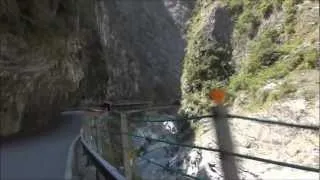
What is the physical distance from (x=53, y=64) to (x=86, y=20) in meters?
3.02

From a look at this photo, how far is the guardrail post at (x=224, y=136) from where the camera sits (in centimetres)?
275

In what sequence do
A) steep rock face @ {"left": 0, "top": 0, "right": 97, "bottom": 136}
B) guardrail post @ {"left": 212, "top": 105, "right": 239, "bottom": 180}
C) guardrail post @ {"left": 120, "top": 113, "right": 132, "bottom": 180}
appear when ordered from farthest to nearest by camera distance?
steep rock face @ {"left": 0, "top": 0, "right": 97, "bottom": 136}, guardrail post @ {"left": 120, "top": 113, "right": 132, "bottom": 180}, guardrail post @ {"left": 212, "top": 105, "right": 239, "bottom": 180}

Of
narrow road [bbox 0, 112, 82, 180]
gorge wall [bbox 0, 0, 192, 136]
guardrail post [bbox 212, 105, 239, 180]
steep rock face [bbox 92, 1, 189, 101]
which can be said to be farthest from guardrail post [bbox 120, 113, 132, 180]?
steep rock face [bbox 92, 1, 189, 101]

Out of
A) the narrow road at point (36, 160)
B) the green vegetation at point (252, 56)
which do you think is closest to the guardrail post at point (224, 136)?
the narrow road at point (36, 160)

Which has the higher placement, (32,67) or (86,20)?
(86,20)

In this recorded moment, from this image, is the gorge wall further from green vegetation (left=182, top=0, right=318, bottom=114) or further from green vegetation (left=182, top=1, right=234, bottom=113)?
green vegetation (left=182, top=0, right=318, bottom=114)

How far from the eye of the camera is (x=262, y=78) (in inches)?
392

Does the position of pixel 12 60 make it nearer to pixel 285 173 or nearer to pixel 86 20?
pixel 86 20

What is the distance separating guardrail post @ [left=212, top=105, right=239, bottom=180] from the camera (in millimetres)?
2748

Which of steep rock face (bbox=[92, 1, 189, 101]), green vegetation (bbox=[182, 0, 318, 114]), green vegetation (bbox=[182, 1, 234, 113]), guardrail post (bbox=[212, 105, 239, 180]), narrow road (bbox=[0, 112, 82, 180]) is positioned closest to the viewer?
guardrail post (bbox=[212, 105, 239, 180])

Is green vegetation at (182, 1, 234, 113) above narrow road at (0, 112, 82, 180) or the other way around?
above

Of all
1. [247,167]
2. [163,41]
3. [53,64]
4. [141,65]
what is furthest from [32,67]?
[163,41]

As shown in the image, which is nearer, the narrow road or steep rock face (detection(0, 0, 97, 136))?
the narrow road

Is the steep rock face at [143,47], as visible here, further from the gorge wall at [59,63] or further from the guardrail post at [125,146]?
the guardrail post at [125,146]
